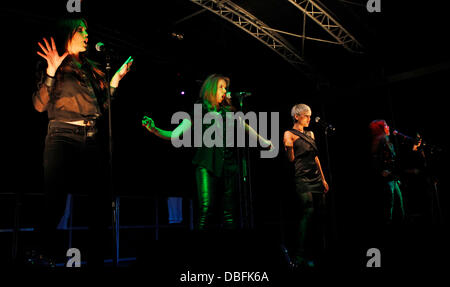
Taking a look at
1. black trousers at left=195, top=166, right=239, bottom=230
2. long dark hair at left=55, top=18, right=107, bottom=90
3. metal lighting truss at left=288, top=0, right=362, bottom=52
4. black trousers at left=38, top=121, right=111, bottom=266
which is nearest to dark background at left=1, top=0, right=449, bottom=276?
metal lighting truss at left=288, top=0, right=362, bottom=52

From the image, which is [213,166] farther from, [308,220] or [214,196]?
[308,220]

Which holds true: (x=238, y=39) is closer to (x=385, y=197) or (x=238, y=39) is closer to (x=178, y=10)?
(x=178, y=10)

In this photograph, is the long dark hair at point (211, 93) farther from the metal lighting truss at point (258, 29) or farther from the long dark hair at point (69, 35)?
the metal lighting truss at point (258, 29)

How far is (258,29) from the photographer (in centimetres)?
712

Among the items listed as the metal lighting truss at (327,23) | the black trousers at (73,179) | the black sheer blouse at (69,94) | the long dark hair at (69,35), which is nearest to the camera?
the black trousers at (73,179)

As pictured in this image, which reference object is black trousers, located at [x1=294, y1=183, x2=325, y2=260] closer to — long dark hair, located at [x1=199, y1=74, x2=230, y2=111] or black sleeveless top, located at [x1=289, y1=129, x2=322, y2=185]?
black sleeveless top, located at [x1=289, y1=129, x2=322, y2=185]

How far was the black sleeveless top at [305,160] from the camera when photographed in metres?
3.94

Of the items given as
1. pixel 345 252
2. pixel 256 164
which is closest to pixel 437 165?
pixel 256 164

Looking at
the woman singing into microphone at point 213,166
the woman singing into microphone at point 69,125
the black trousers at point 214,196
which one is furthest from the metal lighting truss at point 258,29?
the black trousers at point 214,196

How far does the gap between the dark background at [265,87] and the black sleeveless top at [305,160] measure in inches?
32.8

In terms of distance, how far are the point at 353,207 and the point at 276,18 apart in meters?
4.65

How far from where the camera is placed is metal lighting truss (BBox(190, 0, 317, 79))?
21.1 ft

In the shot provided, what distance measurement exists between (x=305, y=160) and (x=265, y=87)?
4080 millimetres

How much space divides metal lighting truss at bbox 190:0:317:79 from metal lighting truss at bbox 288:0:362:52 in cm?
73
